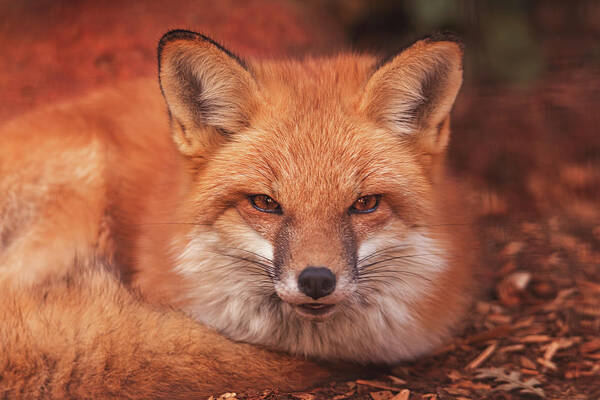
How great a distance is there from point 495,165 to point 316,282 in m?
2.78

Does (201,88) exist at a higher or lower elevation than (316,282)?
higher

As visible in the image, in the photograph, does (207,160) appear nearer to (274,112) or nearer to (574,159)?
(274,112)

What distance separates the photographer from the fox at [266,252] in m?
2.29

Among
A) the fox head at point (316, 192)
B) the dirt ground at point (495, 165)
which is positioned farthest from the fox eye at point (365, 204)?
the dirt ground at point (495, 165)

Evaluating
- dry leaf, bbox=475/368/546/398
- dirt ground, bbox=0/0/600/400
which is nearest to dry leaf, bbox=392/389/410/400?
dirt ground, bbox=0/0/600/400

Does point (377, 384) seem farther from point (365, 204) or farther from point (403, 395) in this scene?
point (365, 204)

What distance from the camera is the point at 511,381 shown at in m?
2.69

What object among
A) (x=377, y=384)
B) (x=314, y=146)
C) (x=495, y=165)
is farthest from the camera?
(x=495, y=165)

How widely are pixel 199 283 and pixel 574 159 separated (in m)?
3.03

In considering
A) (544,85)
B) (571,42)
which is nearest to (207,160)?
(544,85)

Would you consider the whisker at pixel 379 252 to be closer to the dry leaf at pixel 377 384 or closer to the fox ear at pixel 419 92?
the fox ear at pixel 419 92

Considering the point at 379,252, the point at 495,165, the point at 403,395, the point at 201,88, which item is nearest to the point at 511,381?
the point at 403,395

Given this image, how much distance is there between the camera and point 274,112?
2590mm

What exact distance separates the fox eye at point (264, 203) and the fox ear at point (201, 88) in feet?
1.14
